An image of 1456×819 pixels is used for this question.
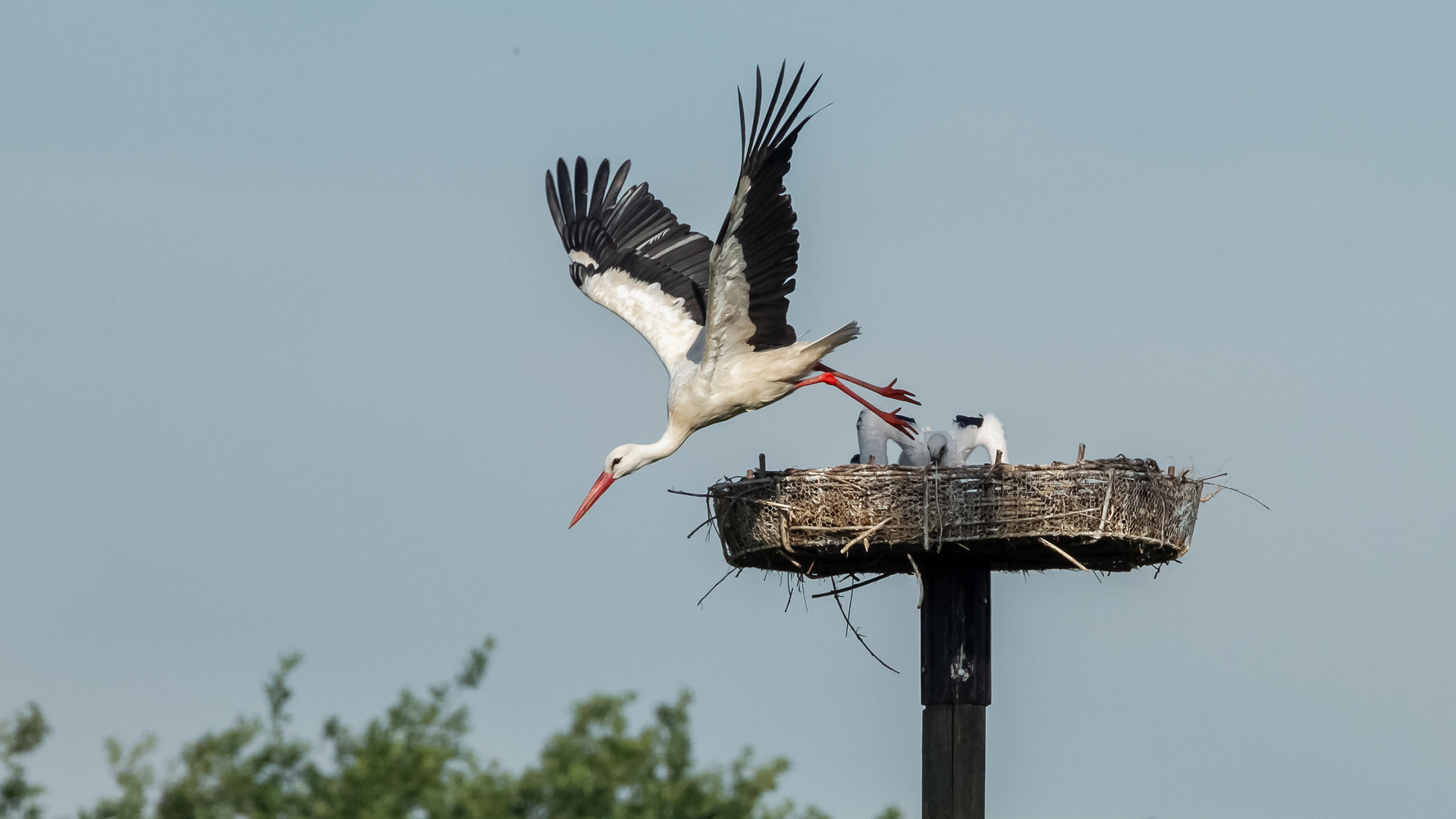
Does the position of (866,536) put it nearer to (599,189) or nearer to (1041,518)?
(1041,518)

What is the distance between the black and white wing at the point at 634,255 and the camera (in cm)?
1180

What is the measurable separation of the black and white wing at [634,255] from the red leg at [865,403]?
1099 mm

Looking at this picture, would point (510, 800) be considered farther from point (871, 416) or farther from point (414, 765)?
point (871, 416)

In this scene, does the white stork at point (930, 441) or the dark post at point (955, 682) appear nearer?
the dark post at point (955, 682)

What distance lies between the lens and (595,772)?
472cm

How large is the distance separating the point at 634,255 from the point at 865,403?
2.34 m

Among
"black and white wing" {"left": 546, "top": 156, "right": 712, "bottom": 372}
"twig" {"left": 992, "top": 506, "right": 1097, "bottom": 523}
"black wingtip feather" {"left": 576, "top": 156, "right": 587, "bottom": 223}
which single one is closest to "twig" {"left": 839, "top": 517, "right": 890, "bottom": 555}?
"twig" {"left": 992, "top": 506, "right": 1097, "bottom": 523}

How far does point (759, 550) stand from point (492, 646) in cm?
423

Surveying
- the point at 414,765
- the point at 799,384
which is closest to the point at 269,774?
the point at 414,765

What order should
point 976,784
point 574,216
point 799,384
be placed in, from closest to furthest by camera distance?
point 976,784, point 799,384, point 574,216

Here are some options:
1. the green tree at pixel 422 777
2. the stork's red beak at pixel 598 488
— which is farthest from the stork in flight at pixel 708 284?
the green tree at pixel 422 777

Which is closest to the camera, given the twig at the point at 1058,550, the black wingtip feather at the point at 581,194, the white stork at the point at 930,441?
the twig at the point at 1058,550

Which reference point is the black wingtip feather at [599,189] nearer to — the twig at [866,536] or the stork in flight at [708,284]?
the stork in flight at [708,284]

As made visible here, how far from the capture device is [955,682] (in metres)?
8.66
